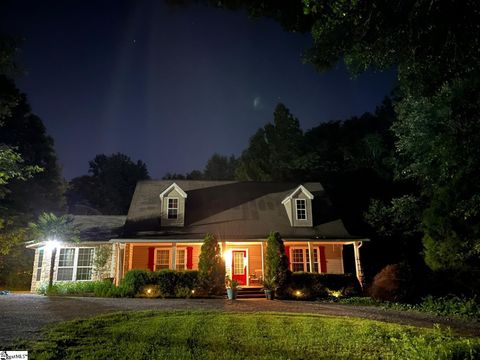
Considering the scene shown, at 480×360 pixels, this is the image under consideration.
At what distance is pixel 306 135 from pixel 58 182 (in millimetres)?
26981

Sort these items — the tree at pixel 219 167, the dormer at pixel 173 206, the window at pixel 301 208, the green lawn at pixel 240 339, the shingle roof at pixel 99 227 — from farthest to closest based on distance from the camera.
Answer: the tree at pixel 219 167 → the window at pixel 301 208 → the shingle roof at pixel 99 227 → the dormer at pixel 173 206 → the green lawn at pixel 240 339

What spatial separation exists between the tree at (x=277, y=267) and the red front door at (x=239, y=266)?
4217 millimetres

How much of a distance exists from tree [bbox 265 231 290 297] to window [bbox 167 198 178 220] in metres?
6.25

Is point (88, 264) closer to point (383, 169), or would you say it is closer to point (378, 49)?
point (378, 49)

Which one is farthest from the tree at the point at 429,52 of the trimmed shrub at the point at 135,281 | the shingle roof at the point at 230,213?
the trimmed shrub at the point at 135,281

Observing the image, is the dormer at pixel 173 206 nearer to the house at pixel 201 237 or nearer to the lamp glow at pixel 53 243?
the house at pixel 201 237

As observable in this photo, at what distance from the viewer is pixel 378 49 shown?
30.7 ft

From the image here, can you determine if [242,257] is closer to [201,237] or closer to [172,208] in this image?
[201,237]

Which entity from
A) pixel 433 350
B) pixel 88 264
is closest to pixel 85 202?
pixel 88 264

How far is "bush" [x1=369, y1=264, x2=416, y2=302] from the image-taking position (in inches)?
569

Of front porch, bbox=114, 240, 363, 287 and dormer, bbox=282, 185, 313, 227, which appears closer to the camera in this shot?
front porch, bbox=114, 240, 363, 287

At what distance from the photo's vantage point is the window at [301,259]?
19.9 m

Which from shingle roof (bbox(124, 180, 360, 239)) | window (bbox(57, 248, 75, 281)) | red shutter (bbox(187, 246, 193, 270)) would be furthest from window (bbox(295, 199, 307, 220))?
window (bbox(57, 248, 75, 281))

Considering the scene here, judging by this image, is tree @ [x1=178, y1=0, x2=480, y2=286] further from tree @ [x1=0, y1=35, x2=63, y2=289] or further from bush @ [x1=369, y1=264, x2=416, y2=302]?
tree @ [x1=0, y1=35, x2=63, y2=289]
